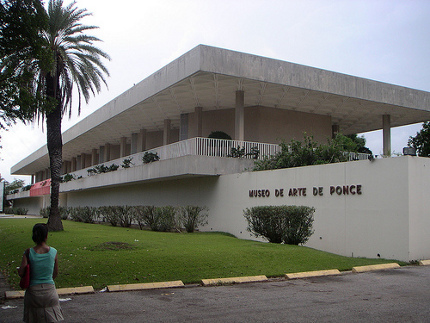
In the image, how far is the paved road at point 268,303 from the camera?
6.73 m

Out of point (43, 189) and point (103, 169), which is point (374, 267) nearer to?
point (103, 169)

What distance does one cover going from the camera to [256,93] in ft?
78.4

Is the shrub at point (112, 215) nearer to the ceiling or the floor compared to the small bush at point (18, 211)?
nearer to the ceiling

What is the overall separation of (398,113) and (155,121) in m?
16.3

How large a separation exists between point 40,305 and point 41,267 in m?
0.40

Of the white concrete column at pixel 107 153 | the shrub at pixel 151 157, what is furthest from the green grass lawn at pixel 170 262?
the white concrete column at pixel 107 153

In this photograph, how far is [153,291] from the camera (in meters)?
9.02

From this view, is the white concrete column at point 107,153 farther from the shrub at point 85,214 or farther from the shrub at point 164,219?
the shrub at point 164,219

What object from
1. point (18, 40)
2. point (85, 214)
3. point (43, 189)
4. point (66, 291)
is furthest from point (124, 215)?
point (43, 189)

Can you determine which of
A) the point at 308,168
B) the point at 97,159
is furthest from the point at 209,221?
the point at 97,159

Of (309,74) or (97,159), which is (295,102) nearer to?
(309,74)

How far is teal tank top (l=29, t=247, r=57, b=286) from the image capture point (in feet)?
16.3

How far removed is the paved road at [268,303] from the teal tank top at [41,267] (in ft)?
6.35

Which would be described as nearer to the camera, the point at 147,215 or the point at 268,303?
the point at 268,303
